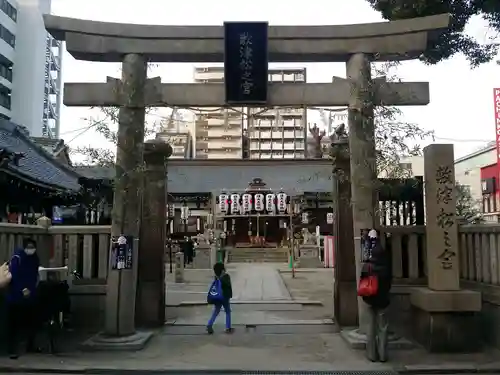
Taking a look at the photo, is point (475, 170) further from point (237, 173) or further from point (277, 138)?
point (277, 138)

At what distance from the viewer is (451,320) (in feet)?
30.1

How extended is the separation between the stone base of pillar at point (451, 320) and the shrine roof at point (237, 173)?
3430cm

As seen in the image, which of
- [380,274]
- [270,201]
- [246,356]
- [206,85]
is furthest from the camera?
[270,201]

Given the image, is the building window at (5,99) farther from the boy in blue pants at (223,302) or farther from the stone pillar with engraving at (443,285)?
Answer: the stone pillar with engraving at (443,285)

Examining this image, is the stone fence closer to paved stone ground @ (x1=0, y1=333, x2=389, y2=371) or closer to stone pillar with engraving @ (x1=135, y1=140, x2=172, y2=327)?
stone pillar with engraving @ (x1=135, y1=140, x2=172, y2=327)

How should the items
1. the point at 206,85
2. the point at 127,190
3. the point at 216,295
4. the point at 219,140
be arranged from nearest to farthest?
the point at 127,190 → the point at 206,85 → the point at 216,295 → the point at 219,140

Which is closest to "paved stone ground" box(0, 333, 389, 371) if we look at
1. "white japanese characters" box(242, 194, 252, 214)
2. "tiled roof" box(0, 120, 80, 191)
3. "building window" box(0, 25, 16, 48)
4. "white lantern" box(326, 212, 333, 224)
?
"tiled roof" box(0, 120, 80, 191)

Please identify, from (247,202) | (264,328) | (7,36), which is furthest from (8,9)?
(264,328)

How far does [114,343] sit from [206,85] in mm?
5072

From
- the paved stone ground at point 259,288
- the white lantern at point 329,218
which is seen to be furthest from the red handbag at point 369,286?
the white lantern at point 329,218

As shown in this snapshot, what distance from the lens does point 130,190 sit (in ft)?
32.7

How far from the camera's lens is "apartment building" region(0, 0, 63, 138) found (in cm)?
5778

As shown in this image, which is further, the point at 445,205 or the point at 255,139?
the point at 255,139

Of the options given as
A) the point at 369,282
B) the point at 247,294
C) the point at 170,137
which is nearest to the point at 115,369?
the point at 369,282
